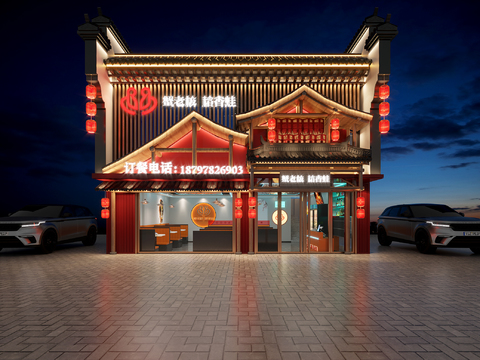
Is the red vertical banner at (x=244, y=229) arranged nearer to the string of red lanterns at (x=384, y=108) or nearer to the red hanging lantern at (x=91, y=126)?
the string of red lanterns at (x=384, y=108)

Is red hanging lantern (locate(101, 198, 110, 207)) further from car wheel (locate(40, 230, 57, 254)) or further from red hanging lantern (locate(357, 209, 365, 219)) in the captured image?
red hanging lantern (locate(357, 209, 365, 219))

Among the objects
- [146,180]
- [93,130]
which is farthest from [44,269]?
[93,130]

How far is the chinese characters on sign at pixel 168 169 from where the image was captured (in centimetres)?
1259

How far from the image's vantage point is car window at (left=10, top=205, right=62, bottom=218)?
1320 cm

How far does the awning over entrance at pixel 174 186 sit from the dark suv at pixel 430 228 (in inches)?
308

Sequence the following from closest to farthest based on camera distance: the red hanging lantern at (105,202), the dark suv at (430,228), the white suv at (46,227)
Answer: the dark suv at (430,228) < the white suv at (46,227) < the red hanging lantern at (105,202)

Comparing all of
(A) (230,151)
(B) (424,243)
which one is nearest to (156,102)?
(A) (230,151)

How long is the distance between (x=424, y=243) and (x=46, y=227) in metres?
16.5

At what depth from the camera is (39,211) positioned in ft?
44.3

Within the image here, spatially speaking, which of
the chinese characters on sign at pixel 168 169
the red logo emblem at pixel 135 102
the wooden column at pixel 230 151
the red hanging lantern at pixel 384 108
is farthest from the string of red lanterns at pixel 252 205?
the red logo emblem at pixel 135 102

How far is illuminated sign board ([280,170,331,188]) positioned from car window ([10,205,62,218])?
11.0 m

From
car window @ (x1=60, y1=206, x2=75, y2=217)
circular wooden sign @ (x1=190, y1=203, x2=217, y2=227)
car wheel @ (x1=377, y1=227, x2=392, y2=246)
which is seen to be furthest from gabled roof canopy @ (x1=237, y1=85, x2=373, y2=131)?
car window @ (x1=60, y1=206, x2=75, y2=217)

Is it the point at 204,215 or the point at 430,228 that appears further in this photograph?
the point at 204,215

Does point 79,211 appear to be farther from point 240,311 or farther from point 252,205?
point 240,311
